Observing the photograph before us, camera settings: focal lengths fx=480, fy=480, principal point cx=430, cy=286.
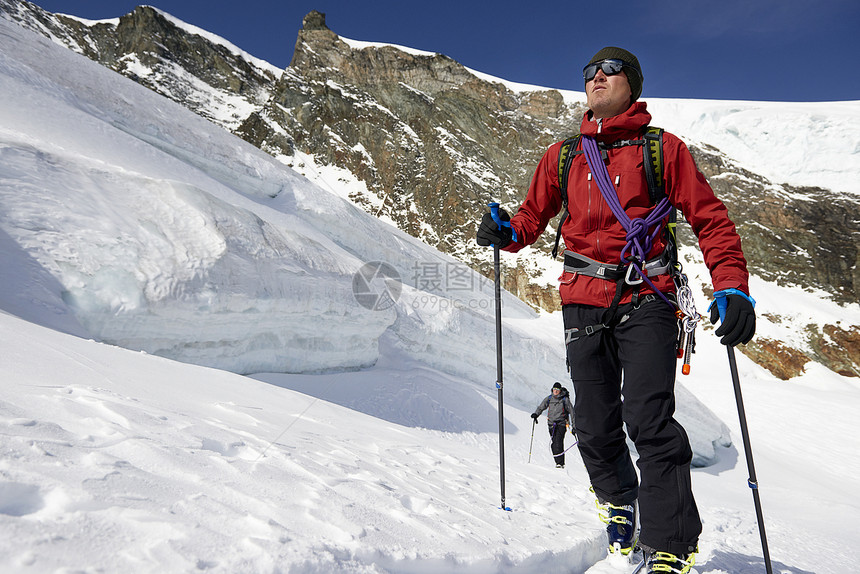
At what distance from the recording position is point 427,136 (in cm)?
4288

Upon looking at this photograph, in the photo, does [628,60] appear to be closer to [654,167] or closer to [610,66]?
[610,66]

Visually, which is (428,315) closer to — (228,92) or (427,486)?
(427,486)

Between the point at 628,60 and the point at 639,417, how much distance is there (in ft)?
6.18

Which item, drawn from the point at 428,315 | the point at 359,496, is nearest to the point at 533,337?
the point at 428,315

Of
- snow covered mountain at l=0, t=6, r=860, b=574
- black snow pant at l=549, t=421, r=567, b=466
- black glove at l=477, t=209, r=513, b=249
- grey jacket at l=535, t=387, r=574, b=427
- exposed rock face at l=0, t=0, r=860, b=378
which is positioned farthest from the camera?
exposed rock face at l=0, t=0, r=860, b=378

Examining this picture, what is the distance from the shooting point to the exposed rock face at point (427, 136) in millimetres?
32031

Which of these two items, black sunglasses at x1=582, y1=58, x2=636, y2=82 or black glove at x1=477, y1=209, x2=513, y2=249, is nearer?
black sunglasses at x1=582, y1=58, x2=636, y2=82

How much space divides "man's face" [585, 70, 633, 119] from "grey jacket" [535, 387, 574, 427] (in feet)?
20.5

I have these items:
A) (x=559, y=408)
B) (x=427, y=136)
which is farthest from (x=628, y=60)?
(x=427, y=136)

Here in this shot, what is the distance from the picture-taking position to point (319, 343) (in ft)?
26.2

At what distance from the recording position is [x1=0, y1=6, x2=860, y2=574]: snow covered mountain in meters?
1.43

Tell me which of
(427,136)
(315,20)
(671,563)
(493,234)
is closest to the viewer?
(671,563)

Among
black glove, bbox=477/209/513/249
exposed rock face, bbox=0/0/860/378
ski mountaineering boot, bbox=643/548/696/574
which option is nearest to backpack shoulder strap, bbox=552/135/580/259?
black glove, bbox=477/209/513/249

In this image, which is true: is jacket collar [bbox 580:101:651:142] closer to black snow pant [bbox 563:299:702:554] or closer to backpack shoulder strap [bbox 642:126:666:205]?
backpack shoulder strap [bbox 642:126:666:205]
